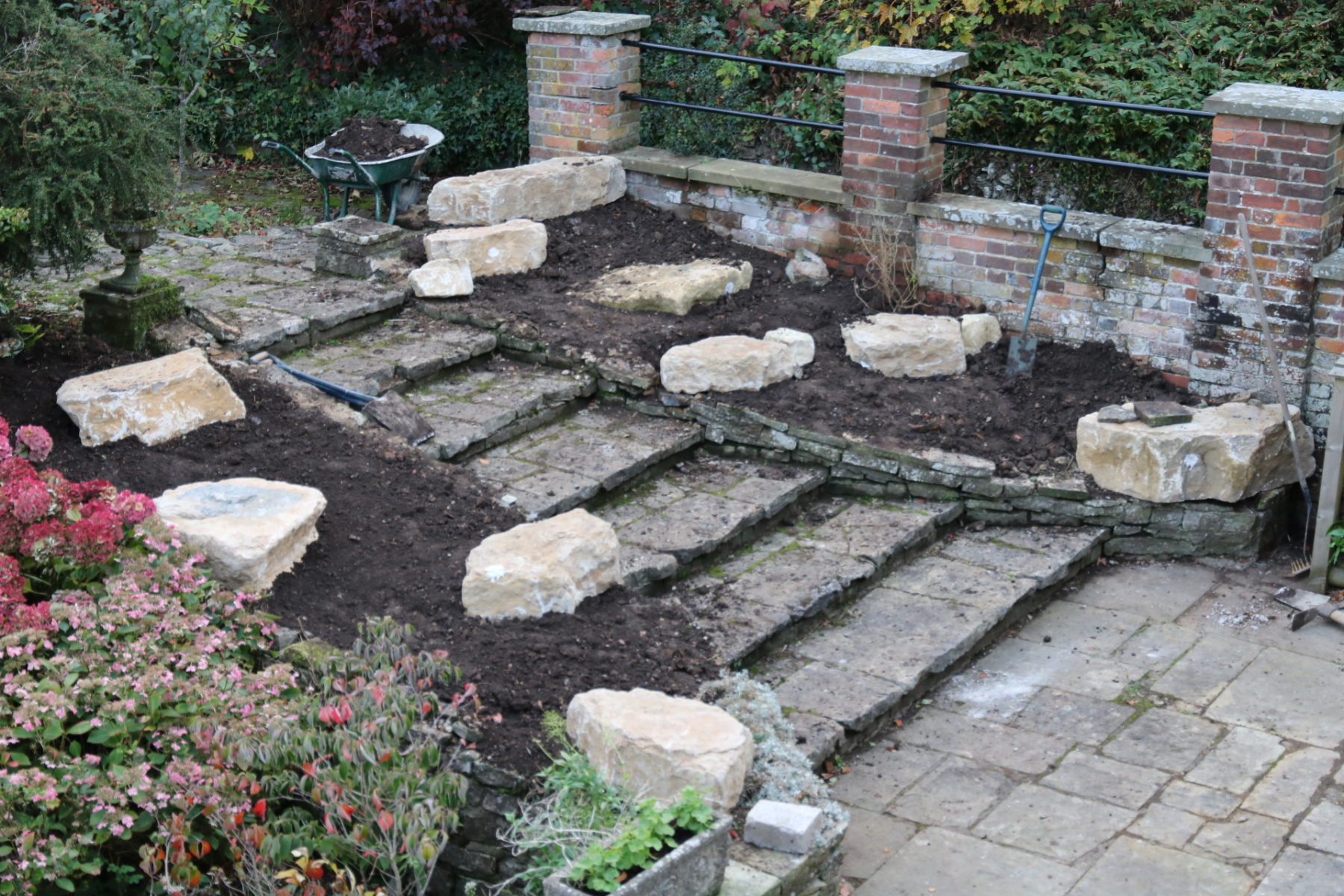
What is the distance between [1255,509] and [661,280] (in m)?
3.25

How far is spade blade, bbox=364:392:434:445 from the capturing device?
6.33 meters

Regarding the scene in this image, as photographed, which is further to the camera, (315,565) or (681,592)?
(681,592)

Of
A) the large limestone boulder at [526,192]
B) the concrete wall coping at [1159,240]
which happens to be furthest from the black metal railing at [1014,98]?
the large limestone boulder at [526,192]

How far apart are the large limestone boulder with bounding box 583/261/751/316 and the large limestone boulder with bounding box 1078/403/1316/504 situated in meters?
2.21

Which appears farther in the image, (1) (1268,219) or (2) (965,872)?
(1) (1268,219)

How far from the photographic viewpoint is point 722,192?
8.54 metres

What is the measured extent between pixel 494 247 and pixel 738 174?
4.95 feet

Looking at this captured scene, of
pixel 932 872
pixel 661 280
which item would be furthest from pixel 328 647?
pixel 661 280

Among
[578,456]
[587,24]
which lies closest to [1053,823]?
[578,456]

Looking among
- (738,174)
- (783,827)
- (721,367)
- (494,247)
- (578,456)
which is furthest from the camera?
(738,174)

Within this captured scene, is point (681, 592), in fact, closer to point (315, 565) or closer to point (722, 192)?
point (315, 565)

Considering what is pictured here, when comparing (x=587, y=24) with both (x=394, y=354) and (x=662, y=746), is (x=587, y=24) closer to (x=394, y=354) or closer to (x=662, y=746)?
(x=394, y=354)

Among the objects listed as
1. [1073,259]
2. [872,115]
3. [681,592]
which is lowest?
[681,592]

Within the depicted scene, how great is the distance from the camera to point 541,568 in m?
5.07
